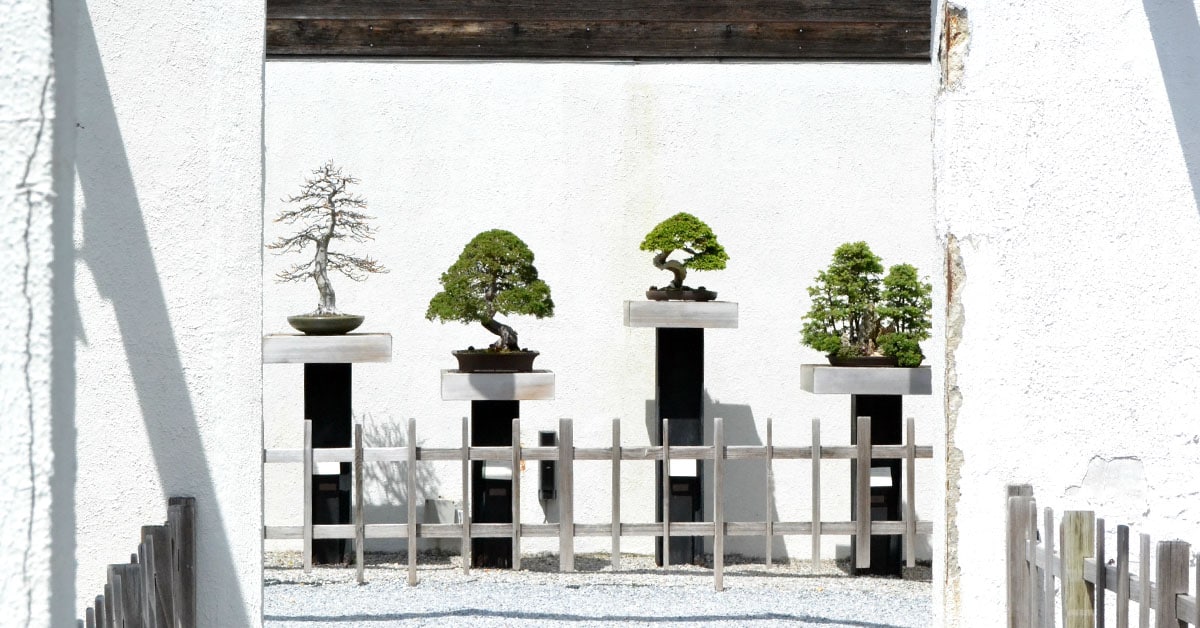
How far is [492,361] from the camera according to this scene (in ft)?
20.6

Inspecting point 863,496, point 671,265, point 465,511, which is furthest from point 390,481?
point 863,496

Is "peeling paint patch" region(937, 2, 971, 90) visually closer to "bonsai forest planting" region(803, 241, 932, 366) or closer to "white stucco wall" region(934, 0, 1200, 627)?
"white stucco wall" region(934, 0, 1200, 627)

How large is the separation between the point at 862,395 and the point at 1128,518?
3207 millimetres

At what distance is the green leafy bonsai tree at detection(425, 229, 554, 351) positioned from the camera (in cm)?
602

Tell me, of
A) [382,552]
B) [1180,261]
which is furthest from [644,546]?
[1180,261]

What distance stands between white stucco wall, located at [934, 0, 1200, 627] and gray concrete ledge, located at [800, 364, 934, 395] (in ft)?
9.80

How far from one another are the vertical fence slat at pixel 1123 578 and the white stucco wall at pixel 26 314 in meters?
2.29

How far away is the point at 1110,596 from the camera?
10.9ft

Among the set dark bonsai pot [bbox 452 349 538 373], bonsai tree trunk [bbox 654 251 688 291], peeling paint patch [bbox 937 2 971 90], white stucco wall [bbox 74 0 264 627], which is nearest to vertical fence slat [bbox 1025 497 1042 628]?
peeling paint patch [bbox 937 2 971 90]

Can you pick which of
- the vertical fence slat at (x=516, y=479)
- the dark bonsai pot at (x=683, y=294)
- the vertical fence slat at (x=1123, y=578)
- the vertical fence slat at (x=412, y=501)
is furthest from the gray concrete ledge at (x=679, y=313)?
the vertical fence slat at (x=1123, y=578)

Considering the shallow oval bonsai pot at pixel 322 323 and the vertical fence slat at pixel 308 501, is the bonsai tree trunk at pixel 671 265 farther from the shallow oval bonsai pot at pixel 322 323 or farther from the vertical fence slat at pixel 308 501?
the vertical fence slat at pixel 308 501

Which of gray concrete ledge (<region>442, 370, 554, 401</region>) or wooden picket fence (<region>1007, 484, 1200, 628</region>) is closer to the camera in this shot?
wooden picket fence (<region>1007, 484, 1200, 628</region>)

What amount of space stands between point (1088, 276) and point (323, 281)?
4.09 meters

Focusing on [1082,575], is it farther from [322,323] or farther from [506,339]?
[322,323]
